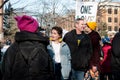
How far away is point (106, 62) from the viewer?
14258 mm

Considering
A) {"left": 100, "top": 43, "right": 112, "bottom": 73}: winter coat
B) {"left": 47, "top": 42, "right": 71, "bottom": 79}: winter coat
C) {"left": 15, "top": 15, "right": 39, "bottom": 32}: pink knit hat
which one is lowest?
{"left": 100, "top": 43, "right": 112, "bottom": 73}: winter coat

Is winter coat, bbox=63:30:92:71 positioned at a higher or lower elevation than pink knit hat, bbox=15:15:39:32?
lower

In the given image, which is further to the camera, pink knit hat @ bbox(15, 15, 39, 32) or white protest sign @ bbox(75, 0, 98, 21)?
white protest sign @ bbox(75, 0, 98, 21)

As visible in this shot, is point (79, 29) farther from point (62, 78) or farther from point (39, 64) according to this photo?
point (39, 64)

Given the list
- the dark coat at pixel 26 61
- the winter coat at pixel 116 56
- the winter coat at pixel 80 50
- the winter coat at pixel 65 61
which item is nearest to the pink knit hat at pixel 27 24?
the dark coat at pixel 26 61

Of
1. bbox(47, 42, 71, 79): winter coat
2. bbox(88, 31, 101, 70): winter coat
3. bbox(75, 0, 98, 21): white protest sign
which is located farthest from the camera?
bbox(75, 0, 98, 21): white protest sign

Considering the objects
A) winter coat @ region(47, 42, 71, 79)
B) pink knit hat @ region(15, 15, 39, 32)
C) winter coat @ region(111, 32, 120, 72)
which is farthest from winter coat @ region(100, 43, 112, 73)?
pink knit hat @ region(15, 15, 39, 32)

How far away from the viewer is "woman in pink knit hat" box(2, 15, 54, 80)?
6543 millimetres

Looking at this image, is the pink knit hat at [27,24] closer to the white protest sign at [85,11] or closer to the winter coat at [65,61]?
the winter coat at [65,61]

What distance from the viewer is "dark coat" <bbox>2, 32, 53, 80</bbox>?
6539 millimetres

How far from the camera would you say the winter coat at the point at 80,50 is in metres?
11.0

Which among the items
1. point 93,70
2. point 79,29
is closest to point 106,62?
point 93,70

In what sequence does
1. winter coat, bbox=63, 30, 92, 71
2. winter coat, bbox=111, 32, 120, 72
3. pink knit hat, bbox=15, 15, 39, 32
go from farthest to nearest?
winter coat, bbox=63, 30, 92, 71 → winter coat, bbox=111, 32, 120, 72 → pink knit hat, bbox=15, 15, 39, 32

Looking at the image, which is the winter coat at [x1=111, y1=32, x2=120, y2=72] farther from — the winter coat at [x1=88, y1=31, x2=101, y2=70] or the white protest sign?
the white protest sign
